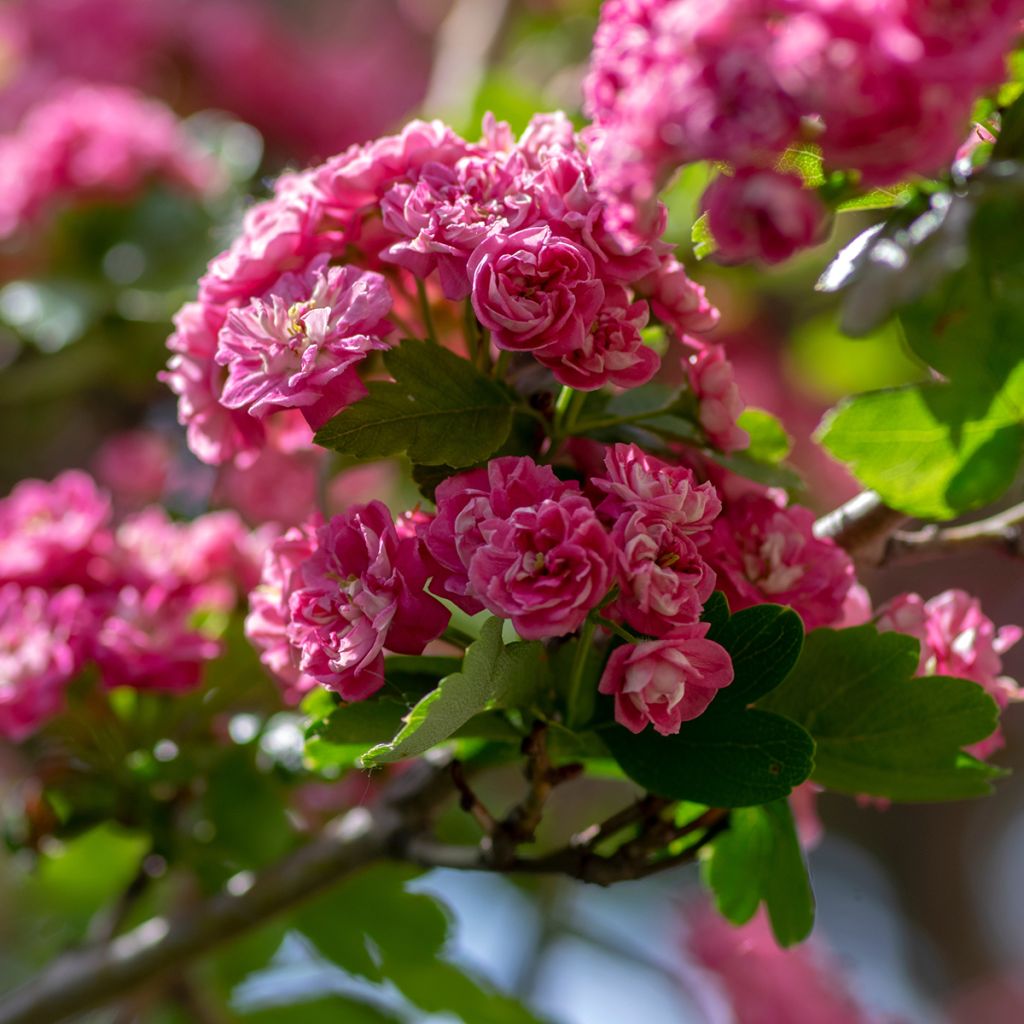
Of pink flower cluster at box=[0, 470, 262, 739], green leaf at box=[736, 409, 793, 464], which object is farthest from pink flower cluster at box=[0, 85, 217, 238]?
green leaf at box=[736, 409, 793, 464]

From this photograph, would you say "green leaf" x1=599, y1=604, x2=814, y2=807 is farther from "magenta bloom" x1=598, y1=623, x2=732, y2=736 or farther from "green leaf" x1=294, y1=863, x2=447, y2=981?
"green leaf" x1=294, y1=863, x2=447, y2=981

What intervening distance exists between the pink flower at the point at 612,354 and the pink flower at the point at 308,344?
10 centimetres

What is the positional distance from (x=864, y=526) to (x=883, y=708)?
5.9 inches

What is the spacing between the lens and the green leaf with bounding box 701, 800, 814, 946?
85 centimetres

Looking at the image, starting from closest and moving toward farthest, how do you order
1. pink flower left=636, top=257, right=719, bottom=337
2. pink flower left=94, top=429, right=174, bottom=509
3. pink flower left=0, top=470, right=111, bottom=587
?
pink flower left=636, top=257, right=719, bottom=337, pink flower left=0, top=470, right=111, bottom=587, pink flower left=94, top=429, right=174, bottom=509

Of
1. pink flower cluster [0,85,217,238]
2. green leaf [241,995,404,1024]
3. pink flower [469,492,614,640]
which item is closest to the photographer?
pink flower [469,492,614,640]

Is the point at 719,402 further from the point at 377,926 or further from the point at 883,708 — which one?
the point at 377,926

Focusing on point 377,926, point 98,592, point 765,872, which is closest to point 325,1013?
point 377,926

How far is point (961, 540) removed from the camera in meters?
0.94

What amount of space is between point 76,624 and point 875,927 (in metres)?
1.93

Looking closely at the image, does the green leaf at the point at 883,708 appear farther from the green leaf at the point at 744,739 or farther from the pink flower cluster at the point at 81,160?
the pink flower cluster at the point at 81,160

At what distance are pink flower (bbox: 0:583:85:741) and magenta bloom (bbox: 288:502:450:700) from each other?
38cm

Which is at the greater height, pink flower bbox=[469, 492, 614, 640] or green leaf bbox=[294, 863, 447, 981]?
pink flower bbox=[469, 492, 614, 640]

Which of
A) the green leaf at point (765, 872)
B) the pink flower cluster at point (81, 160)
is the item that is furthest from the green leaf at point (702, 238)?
the pink flower cluster at point (81, 160)
